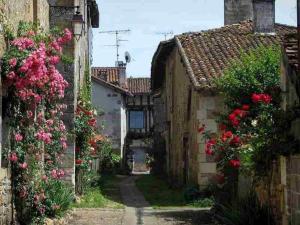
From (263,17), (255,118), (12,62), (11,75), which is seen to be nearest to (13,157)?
(11,75)

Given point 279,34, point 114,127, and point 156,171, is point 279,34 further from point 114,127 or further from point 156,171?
point 114,127

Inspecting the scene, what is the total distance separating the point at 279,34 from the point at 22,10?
14.3m

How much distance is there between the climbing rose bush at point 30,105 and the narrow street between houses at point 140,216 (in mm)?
2089

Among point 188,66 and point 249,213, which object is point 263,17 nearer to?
point 188,66

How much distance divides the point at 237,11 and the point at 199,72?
9612mm

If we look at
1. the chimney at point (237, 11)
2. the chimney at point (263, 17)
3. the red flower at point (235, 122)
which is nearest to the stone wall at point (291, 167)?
the red flower at point (235, 122)

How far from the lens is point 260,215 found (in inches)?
428

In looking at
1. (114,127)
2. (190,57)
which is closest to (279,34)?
(190,57)

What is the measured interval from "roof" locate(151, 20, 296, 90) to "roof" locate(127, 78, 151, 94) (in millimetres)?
27603

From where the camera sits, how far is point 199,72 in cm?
1978

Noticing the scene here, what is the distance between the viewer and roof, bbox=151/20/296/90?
19.8 meters

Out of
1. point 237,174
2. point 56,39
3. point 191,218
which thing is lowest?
point 191,218

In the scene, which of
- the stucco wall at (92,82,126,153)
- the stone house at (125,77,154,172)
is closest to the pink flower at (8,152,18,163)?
the stucco wall at (92,82,126,153)

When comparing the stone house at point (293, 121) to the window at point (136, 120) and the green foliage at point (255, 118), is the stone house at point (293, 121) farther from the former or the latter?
the window at point (136, 120)
